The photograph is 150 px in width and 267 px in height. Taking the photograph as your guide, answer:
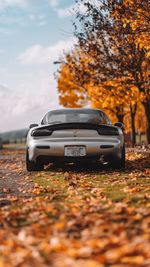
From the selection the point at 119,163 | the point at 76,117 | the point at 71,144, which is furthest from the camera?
the point at 76,117

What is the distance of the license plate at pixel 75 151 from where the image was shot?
35.8ft

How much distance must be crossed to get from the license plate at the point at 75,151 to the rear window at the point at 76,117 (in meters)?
1.03

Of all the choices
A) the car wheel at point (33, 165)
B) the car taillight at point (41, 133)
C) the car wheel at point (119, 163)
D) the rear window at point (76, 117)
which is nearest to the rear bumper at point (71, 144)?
the car taillight at point (41, 133)

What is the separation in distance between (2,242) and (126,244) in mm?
1255

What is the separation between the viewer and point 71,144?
35.8 ft

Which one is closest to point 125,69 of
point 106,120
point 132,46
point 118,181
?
point 132,46

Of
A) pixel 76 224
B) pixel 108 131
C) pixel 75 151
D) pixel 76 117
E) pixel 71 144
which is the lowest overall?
pixel 76 224

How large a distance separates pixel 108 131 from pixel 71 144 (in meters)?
0.92

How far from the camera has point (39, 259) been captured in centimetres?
Answer: 399

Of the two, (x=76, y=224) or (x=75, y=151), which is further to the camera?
(x=75, y=151)

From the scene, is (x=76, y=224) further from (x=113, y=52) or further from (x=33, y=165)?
(x=113, y=52)

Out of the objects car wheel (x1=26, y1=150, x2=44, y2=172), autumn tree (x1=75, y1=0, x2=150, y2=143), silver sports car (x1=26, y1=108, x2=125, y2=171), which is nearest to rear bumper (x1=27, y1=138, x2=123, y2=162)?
silver sports car (x1=26, y1=108, x2=125, y2=171)

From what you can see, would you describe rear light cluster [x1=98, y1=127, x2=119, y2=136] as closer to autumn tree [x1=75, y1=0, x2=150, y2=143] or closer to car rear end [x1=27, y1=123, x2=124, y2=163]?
car rear end [x1=27, y1=123, x2=124, y2=163]

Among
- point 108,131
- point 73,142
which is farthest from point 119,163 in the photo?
point 73,142
